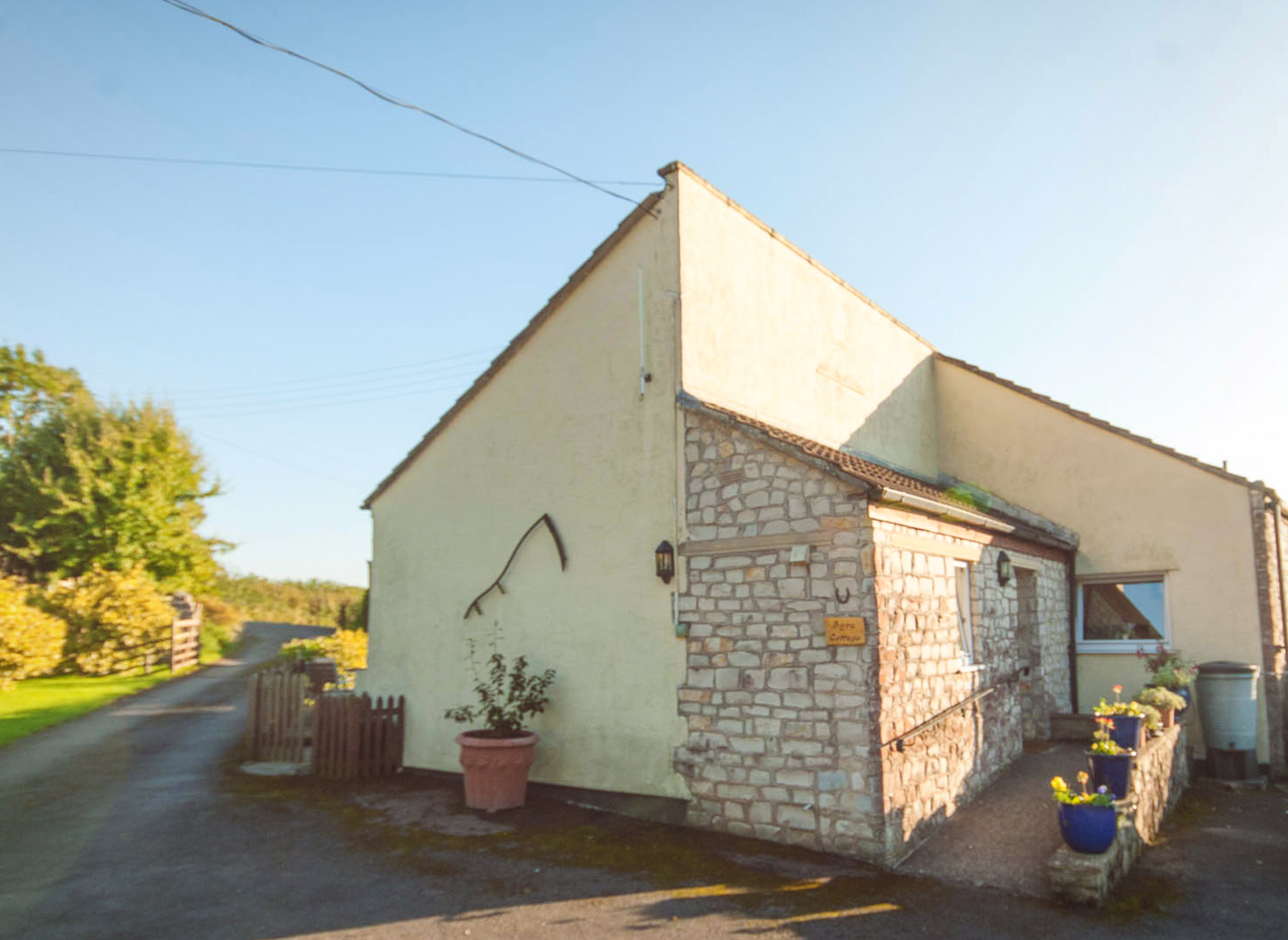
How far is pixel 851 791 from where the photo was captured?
7301 mm

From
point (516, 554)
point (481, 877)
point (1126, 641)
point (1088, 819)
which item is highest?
point (516, 554)

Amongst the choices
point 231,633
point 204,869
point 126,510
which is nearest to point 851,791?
point 204,869

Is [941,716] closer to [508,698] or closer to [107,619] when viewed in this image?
[508,698]

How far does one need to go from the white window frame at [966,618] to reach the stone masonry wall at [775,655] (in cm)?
229

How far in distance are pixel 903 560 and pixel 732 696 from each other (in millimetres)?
2101

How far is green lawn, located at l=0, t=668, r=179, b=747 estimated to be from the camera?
14664 mm

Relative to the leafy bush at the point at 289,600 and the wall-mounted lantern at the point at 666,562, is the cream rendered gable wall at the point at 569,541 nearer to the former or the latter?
the wall-mounted lantern at the point at 666,562

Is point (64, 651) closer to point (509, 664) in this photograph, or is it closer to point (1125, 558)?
point (509, 664)

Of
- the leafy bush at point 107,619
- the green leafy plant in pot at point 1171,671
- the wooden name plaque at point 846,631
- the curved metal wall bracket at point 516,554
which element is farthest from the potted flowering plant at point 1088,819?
the leafy bush at point 107,619

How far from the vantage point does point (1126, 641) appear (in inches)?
488

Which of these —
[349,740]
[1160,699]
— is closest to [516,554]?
[349,740]

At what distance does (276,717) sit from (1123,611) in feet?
41.5

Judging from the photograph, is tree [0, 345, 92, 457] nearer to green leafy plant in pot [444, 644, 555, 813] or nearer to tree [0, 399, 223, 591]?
tree [0, 399, 223, 591]

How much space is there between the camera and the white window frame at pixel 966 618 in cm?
930
